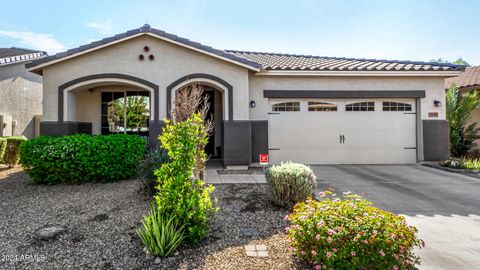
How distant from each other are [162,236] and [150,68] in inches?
278

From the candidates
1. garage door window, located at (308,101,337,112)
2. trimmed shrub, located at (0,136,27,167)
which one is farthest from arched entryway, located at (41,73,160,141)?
garage door window, located at (308,101,337,112)

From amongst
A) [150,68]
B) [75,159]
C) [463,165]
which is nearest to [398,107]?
[463,165]

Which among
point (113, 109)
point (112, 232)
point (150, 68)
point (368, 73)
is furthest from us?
point (113, 109)

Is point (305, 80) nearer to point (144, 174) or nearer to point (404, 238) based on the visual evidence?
point (144, 174)

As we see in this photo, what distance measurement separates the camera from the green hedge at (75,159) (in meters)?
6.25

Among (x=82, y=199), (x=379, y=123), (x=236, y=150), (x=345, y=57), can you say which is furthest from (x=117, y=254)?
(x=345, y=57)

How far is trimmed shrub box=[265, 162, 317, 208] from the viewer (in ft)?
15.3

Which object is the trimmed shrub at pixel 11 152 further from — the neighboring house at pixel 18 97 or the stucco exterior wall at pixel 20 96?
the stucco exterior wall at pixel 20 96

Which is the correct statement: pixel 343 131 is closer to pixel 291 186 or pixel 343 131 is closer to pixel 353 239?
pixel 291 186

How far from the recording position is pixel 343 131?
387 inches

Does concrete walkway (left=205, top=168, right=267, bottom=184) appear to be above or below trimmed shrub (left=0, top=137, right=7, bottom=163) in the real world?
below

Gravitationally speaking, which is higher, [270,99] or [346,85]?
[346,85]

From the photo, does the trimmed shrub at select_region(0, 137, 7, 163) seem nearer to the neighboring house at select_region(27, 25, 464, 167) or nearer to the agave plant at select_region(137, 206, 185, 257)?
the neighboring house at select_region(27, 25, 464, 167)

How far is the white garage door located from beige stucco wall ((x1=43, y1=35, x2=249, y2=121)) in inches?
72.1
